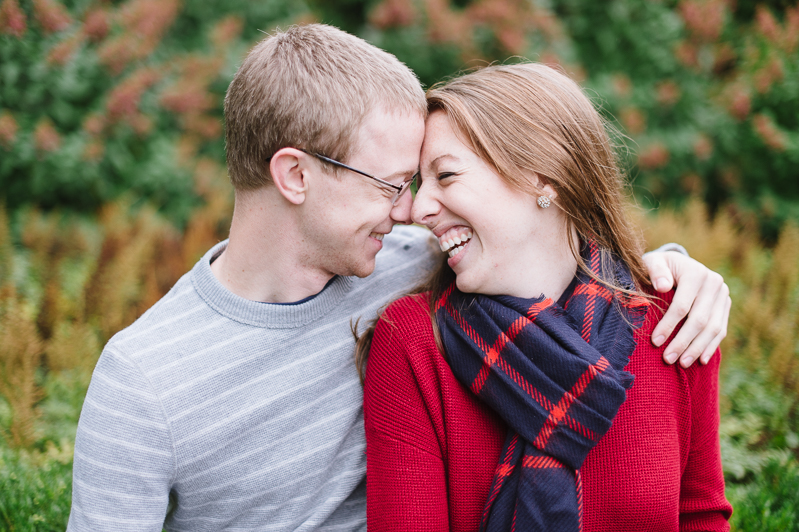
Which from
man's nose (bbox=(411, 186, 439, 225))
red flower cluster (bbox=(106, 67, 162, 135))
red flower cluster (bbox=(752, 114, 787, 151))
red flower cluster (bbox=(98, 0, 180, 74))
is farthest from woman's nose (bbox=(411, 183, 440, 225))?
red flower cluster (bbox=(752, 114, 787, 151))

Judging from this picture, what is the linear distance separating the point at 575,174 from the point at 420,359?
2.51 feet

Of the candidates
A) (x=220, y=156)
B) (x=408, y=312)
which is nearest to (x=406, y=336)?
(x=408, y=312)

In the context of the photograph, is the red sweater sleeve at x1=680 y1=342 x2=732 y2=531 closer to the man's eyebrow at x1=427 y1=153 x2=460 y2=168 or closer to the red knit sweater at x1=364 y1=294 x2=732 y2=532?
the red knit sweater at x1=364 y1=294 x2=732 y2=532

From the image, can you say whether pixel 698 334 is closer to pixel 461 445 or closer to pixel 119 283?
pixel 461 445

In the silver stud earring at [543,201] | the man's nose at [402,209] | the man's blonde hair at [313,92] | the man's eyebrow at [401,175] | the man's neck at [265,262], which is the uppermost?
the man's blonde hair at [313,92]

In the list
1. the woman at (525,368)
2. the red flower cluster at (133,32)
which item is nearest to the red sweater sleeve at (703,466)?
the woman at (525,368)

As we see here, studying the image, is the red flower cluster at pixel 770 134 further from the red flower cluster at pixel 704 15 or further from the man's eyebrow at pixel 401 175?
the man's eyebrow at pixel 401 175

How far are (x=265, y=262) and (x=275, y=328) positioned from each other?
0.70 ft

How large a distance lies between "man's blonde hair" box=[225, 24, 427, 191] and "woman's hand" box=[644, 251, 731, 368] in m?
1.02

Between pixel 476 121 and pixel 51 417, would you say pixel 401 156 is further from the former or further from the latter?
pixel 51 417

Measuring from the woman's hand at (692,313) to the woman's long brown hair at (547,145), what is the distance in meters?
0.11

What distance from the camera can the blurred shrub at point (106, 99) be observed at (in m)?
3.85

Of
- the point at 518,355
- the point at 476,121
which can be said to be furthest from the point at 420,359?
the point at 476,121

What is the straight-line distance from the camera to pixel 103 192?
445 centimetres
